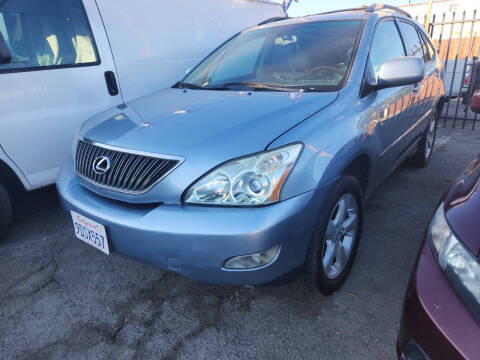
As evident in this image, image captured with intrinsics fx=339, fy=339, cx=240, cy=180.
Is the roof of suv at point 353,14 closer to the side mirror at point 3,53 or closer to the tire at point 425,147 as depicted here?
the tire at point 425,147

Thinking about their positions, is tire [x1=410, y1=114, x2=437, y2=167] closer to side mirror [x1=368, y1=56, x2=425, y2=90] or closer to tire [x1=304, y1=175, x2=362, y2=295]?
side mirror [x1=368, y1=56, x2=425, y2=90]

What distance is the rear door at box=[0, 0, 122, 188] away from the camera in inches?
94.0

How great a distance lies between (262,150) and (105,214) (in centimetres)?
79

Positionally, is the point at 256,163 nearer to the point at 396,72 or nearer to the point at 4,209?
the point at 396,72

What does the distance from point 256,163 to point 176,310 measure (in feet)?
3.22

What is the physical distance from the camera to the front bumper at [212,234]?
136 cm

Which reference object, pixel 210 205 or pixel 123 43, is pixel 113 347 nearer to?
pixel 210 205

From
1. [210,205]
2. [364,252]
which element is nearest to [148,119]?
[210,205]

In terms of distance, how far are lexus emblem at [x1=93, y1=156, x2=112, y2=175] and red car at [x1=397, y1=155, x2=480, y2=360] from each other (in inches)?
55.3

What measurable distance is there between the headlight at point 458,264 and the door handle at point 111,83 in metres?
2.66

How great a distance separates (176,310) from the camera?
1.86 metres

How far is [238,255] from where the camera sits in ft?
4.55

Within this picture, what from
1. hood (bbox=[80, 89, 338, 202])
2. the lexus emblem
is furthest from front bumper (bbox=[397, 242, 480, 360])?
the lexus emblem

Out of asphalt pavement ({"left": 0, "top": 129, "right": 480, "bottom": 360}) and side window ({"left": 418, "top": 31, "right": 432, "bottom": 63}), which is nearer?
asphalt pavement ({"left": 0, "top": 129, "right": 480, "bottom": 360})
